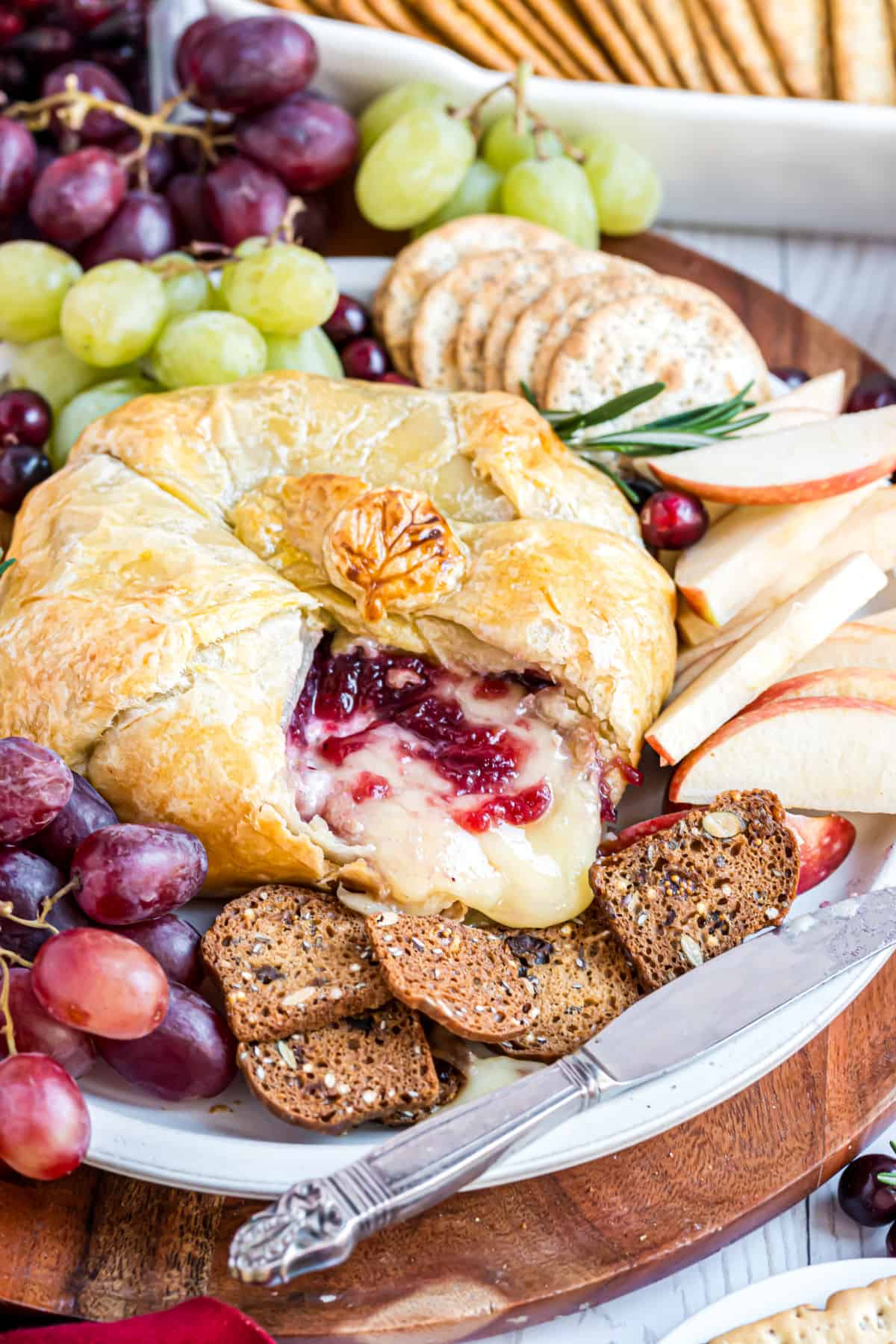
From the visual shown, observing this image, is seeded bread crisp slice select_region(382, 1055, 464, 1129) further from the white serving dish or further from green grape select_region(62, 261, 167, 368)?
the white serving dish

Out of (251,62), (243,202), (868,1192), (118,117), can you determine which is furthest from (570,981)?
(118,117)

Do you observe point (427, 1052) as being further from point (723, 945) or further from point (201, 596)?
point (201, 596)

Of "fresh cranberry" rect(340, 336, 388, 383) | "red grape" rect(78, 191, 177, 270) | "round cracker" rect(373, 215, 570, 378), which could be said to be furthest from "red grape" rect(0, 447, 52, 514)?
"round cracker" rect(373, 215, 570, 378)

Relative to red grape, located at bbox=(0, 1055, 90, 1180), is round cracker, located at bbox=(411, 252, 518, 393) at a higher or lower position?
higher

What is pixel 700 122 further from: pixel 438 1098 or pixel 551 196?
pixel 438 1098

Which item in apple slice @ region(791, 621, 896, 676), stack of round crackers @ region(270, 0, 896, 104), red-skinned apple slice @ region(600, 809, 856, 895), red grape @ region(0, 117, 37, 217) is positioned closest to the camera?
red-skinned apple slice @ region(600, 809, 856, 895)

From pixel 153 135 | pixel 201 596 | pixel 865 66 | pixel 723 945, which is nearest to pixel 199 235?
pixel 153 135
